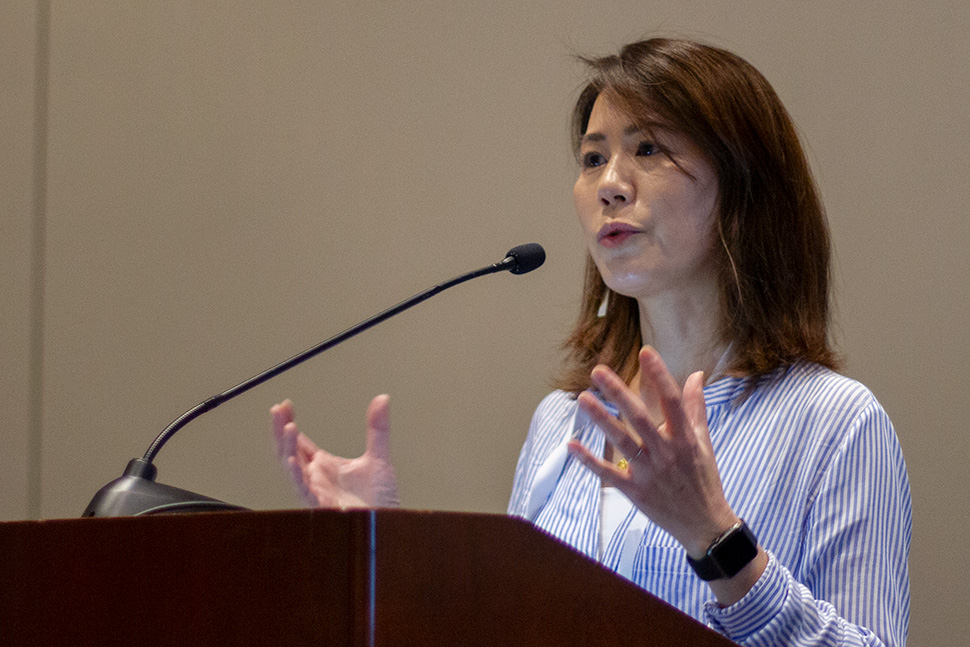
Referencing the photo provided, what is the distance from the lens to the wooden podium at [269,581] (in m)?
0.68

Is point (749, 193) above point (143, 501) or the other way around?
above

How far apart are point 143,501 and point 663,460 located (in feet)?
1.73

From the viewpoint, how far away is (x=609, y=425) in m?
0.88

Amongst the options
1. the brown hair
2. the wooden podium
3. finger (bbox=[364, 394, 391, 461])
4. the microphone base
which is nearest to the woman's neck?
the brown hair

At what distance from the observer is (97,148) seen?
102 inches

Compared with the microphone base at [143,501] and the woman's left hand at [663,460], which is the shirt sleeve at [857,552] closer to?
the woman's left hand at [663,460]

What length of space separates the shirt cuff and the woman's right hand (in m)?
0.43

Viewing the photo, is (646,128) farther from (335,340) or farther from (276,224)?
(276,224)

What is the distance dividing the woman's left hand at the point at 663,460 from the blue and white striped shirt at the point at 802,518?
13cm

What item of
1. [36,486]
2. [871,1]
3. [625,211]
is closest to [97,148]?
[36,486]

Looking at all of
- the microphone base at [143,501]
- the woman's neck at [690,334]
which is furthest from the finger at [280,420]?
the woman's neck at [690,334]

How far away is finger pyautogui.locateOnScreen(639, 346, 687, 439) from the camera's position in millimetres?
893

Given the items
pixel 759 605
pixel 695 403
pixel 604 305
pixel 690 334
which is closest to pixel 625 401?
pixel 695 403

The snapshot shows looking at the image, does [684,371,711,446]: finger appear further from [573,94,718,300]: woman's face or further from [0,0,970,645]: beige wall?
[0,0,970,645]: beige wall
